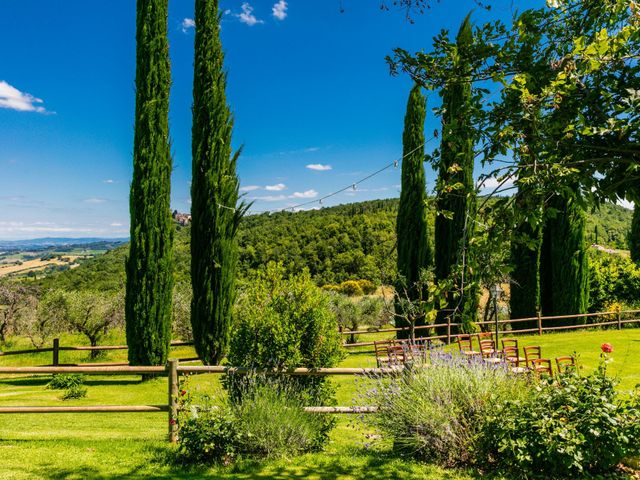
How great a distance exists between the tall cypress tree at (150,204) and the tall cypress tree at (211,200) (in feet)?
2.63

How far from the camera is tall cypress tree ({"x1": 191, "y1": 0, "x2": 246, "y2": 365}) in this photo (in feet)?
41.6

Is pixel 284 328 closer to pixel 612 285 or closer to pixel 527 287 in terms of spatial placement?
pixel 527 287

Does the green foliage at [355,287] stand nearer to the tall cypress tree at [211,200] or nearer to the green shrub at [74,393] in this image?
the tall cypress tree at [211,200]

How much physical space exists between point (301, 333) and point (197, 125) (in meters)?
9.48

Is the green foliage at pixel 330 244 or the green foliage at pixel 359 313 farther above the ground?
the green foliage at pixel 330 244

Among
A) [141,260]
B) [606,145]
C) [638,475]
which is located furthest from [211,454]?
[141,260]

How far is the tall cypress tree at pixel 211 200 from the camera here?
1267 cm

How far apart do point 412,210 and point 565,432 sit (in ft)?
45.0

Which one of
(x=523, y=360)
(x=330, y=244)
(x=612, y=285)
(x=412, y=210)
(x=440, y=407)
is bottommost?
(x=523, y=360)

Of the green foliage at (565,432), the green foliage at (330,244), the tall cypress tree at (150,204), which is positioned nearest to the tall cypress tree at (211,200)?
the tall cypress tree at (150,204)

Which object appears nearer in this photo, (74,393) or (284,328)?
(284,328)

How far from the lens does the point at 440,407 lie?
15.8ft

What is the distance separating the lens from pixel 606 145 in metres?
→ 2.40

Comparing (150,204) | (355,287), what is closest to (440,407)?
(150,204)
